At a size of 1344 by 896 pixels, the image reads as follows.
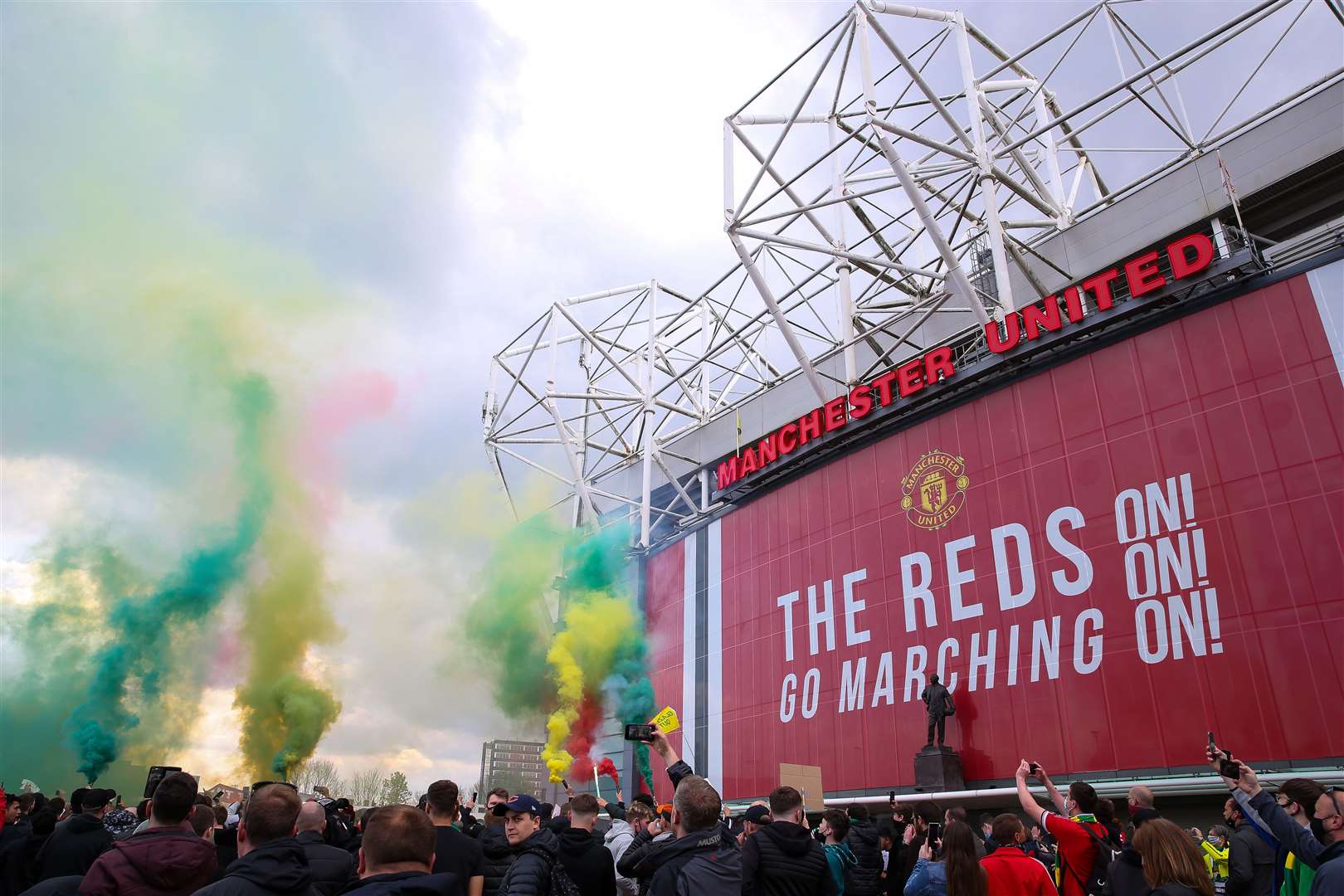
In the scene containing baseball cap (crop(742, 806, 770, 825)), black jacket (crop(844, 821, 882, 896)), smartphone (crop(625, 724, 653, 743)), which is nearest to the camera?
smartphone (crop(625, 724, 653, 743))

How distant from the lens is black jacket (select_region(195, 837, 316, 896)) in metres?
3.56

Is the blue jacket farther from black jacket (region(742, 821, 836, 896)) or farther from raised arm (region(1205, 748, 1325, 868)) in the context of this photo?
raised arm (region(1205, 748, 1325, 868))

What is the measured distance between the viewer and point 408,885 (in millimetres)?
3029

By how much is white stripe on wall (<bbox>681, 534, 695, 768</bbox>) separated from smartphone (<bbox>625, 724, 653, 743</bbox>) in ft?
73.9

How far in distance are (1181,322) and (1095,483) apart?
4.22 metres

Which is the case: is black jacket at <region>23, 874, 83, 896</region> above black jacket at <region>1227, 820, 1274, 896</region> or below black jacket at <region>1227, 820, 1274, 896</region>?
above

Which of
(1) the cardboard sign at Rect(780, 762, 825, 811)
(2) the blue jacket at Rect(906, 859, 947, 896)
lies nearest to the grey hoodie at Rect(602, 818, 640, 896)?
(2) the blue jacket at Rect(906, 859, 947, 896)

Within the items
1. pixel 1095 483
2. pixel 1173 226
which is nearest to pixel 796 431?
pixel 1095 483

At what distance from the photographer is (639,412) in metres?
38.4

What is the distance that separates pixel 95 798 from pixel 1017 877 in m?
7.70

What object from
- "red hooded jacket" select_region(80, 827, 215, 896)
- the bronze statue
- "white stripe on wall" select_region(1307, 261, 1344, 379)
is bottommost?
"red hooded jacket" select_region(80, 827, 215, 896)

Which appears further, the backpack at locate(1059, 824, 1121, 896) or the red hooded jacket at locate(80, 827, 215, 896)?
the backpack at locate(1059, 824, 1121, 896)

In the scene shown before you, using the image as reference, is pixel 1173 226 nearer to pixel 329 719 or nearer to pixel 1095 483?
pixel 1095 483

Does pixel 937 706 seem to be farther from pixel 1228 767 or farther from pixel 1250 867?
pixel 1228 767
